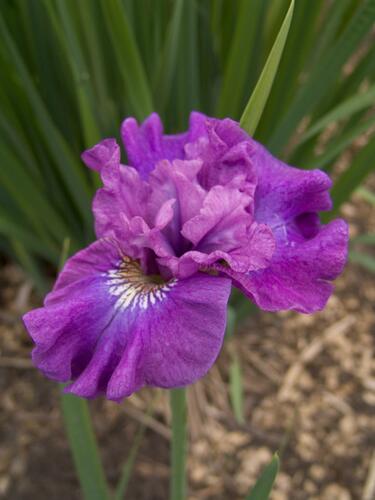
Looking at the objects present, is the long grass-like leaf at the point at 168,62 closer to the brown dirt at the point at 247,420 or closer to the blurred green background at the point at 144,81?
the blurred green background at the point at 144,81

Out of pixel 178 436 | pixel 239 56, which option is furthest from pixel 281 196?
pixel 239 56

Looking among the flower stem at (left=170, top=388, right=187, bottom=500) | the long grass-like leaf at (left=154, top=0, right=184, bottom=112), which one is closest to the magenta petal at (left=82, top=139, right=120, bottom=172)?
the flower stem at (left=170, top=388, right=187, bottom=500)

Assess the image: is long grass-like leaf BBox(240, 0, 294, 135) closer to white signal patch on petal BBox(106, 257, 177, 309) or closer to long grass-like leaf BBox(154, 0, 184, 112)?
white signal patch on petal BBox(106, 257, 177, 309)

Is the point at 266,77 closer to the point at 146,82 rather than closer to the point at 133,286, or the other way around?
the point at 133,286

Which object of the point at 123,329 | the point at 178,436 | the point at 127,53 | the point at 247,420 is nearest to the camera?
the point at 123,329

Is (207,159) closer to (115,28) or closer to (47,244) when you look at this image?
(115,28)

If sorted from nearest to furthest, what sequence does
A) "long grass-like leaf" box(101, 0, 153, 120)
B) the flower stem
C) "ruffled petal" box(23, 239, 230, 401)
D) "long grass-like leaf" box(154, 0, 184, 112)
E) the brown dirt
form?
1. "ruffled petal" box(23, 239, 230, 401)
2. the flower stem
3. "long grass-like leaf" box(101, 0, 153, 120)
4. "long grass-like leaf" box(154, 0, 184, 112)
5. the brown dirt

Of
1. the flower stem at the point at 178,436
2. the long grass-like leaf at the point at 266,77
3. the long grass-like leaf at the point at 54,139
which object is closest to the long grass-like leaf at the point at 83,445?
the flower stem at the point at 178,436
